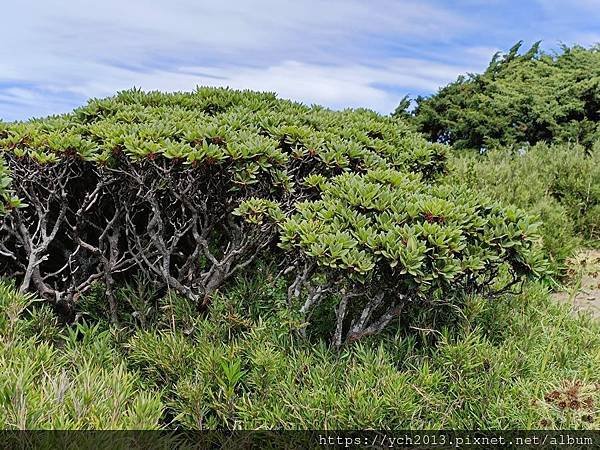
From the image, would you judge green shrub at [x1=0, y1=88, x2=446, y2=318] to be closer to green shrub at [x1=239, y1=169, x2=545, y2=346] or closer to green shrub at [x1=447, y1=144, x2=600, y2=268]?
green shrub at [x1=239, y1=169, x2=545, y2=346]

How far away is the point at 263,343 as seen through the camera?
365 centimetres

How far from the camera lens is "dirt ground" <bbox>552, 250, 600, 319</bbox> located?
6000mm

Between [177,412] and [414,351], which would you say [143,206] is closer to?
[177,412]

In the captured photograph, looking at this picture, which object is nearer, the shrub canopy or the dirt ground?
the shrub canopy

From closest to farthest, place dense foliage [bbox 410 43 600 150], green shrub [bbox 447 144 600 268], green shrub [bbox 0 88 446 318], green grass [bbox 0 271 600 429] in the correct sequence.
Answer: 1. green grass [bbox 0 271 600 429]
2. green shrub [bbox 0 88 446 318]
3. green shrub [bbox 447 144 600 268]
4. dense foliage [bbox 410 43 600 150]

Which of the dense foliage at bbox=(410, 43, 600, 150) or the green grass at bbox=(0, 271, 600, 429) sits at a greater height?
the dense foliage at bbox=(410, 43, 600, 150)

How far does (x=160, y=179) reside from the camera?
3.85 meters

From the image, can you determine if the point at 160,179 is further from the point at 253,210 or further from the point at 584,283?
the point at 584,283

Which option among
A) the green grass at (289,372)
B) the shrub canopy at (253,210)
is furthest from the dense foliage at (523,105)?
the green grass at (289,372)

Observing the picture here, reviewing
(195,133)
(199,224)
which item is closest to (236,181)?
(195,133)

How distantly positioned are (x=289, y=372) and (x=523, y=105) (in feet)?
44.1

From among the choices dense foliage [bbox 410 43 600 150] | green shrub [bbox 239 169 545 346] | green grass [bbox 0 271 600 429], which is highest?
dense foliage [bbox 410 43 600 150]

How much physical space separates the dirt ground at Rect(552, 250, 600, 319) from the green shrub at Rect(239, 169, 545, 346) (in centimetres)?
242

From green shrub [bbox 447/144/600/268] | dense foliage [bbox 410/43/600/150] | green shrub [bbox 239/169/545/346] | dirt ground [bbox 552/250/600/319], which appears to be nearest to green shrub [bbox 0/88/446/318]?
green shrub [bbox 239/169/545/346]
